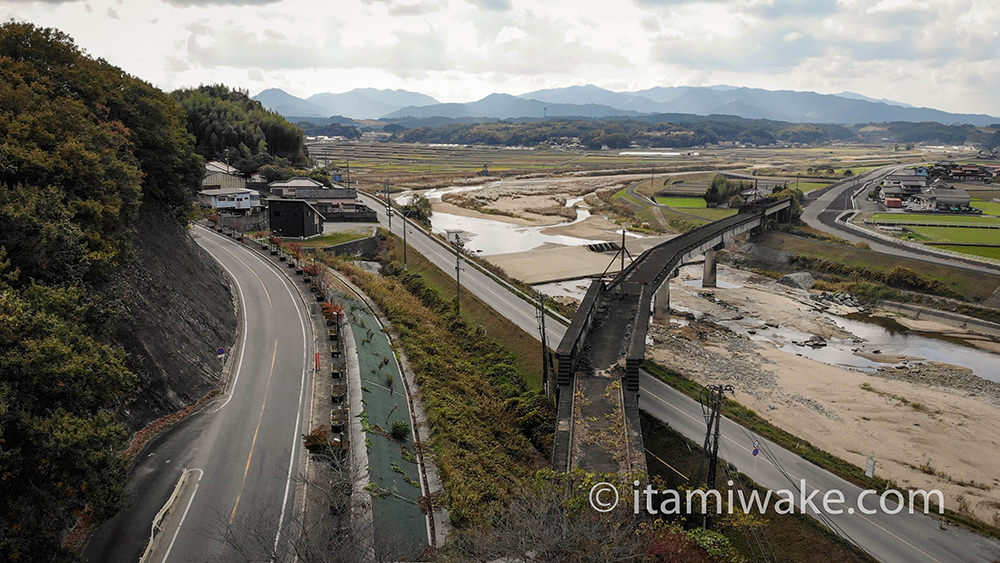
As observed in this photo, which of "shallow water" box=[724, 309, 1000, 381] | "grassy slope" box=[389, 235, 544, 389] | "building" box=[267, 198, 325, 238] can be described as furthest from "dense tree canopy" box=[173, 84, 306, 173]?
"shallow water" box=[724, 309, 1000, 381]

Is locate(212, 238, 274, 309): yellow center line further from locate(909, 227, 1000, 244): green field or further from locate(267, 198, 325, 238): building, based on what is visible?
locate(909, 227, 1000, 244): green field

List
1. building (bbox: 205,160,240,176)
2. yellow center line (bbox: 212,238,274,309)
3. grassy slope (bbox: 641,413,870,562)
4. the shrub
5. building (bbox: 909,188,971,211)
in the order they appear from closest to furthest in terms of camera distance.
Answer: grassy slope (bbox: 641,413,870,562)
the shrub
yellow center line (bbox: 212,238,274,309)
building (bbox: 205,160,240,176)
building (bbox: 909,188,971,211)

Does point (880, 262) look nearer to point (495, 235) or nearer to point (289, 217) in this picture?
point (495, 235)

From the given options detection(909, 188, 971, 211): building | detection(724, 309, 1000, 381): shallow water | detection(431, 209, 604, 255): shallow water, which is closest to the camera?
detection(724, 309, 1000, 381): shallow water

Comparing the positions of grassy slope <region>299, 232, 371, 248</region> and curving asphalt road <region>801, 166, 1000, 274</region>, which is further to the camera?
grassy slope <region>299, 232, 371, 248</region>

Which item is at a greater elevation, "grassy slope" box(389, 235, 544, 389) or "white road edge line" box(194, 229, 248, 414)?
"white road edge line" box(194, 229, 248, 414)

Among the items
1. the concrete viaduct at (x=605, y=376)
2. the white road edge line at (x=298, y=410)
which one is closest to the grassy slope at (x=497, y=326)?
the concrete viaduct at (x=605, y=376)

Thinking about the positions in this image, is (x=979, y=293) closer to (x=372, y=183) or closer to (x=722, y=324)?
(x=722, y=324)

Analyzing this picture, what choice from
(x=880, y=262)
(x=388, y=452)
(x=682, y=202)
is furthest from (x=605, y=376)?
(x=682, y=202)
